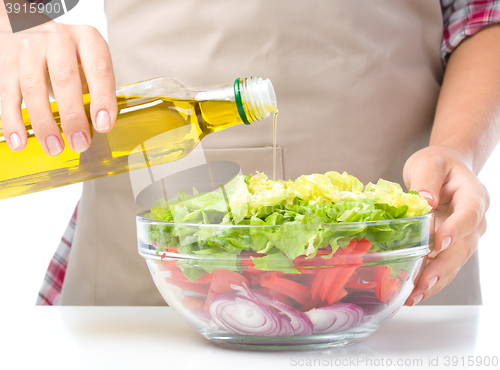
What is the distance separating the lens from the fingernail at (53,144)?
64 centimetres

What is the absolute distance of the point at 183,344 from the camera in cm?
67

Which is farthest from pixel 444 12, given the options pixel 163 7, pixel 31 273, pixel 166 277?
pixel 31 273

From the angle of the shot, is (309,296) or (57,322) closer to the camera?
(309,296)

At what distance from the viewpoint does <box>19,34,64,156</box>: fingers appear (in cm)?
64

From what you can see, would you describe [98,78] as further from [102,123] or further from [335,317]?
[335,317]

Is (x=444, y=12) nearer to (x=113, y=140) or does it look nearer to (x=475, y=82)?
(x=475, y=82)

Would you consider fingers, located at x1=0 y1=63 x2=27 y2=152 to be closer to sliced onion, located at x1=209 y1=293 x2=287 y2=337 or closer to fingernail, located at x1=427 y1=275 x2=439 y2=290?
sliced onion, located at x1=209 y1=293 x2=287 y2=337

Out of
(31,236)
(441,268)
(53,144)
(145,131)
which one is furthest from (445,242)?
(31,236)

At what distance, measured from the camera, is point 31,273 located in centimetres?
192

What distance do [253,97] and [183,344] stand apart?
1.25 ft

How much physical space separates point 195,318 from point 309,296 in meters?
0.17

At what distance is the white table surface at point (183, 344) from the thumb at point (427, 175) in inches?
8.6

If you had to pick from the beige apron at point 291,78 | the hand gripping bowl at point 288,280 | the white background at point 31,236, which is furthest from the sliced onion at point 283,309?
the white background at point 31,236

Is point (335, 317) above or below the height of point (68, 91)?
below
